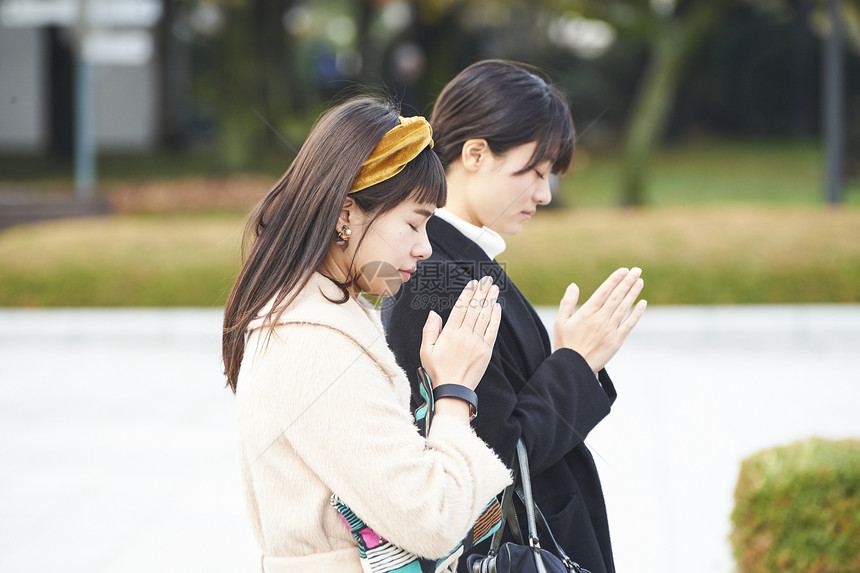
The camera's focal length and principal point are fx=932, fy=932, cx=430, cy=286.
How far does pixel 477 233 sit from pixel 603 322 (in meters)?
0.35

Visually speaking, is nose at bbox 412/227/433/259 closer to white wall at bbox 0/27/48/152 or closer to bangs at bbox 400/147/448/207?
bangs at bbox 400/147/448/207

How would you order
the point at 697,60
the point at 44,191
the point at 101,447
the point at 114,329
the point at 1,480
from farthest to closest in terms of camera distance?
the point at 697,60, the point at 44,191, the point at 114,329, the point at 101,447, the point at 1,480

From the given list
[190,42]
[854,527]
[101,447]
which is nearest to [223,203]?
[101,447]

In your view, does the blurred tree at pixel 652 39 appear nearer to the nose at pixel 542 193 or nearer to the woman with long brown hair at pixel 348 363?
the nose at pixel 542 193

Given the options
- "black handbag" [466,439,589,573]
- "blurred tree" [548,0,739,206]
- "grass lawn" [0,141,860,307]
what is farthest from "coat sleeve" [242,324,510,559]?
"blurred tree" [548,0,739,206]

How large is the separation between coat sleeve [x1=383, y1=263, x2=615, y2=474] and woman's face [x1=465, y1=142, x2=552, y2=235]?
9.0 inches

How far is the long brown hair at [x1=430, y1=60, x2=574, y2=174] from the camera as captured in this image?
2.01m

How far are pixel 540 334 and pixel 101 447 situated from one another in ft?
15.0

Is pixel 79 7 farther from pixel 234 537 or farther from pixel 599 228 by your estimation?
pixel 234 537

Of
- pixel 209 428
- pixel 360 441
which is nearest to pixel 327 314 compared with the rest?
pixel 360 441

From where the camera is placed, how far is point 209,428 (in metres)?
6.28

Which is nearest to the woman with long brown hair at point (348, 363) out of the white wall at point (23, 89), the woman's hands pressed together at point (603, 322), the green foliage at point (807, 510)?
the woman's hands pressed together at point (603, 322)

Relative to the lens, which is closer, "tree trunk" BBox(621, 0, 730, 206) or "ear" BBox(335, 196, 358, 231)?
"ear" BBox(335, 196, 358, 231)

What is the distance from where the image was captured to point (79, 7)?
15.8 metres
